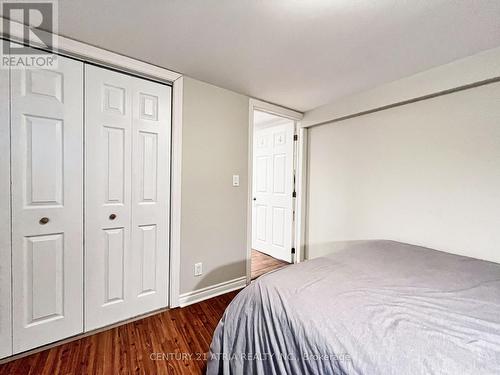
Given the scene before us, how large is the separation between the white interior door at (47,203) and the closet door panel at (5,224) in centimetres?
3

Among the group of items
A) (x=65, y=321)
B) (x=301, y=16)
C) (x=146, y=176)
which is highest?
(x=301, y=16)

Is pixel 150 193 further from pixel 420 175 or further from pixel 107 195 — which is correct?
pixel 420 175

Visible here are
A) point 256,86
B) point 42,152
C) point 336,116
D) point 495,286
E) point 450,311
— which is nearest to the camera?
point 450,311

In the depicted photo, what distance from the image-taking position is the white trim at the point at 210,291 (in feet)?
6.65

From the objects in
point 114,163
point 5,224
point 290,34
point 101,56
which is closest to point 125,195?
point 114,163

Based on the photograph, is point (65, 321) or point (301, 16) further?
point (65, 321)

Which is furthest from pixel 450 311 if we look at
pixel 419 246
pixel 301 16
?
pixel 301 16

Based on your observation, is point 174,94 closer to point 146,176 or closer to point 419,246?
point 146,176

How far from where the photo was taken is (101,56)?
156cm

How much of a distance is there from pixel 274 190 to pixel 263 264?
1068 mm

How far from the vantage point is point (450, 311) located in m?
0.87

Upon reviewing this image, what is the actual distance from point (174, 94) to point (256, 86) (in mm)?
760

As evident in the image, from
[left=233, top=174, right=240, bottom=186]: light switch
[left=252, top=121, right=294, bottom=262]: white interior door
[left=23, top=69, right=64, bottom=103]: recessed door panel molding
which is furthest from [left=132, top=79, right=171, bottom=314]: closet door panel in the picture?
[left=252, top=121, right=294, bottom=262]: white interior door

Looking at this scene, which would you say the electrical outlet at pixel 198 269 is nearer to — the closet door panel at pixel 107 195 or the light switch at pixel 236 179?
the closet door panel at pixel 107 195
